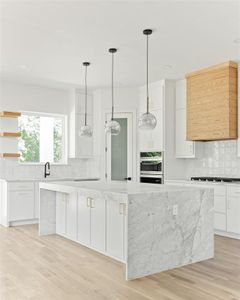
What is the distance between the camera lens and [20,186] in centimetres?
617

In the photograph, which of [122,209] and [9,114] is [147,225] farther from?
[9,114]

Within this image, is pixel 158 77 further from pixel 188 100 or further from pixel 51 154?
pixel 51 154

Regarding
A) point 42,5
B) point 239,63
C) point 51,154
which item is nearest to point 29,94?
point 51,154

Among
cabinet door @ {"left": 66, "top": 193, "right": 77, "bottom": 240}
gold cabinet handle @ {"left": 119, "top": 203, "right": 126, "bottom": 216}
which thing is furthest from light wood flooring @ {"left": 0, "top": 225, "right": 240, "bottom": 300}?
gold cabinet handle @ {"left": 119, "top": 203, "right": 126, "bottom": 216}

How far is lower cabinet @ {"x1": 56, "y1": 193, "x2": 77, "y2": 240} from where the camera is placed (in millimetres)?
4914

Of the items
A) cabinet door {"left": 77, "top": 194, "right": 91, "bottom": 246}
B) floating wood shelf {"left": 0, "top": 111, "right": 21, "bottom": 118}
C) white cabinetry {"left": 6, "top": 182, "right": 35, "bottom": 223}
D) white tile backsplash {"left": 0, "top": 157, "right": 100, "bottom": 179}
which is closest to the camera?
cabinet door {"left": 77, "top": 194, "right": 91, "bottom": 246}

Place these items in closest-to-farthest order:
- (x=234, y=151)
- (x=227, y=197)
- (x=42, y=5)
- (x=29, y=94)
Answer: (x=42, y=5), (x=227, y=197), (x=234, y=151), (x=29, y=94)

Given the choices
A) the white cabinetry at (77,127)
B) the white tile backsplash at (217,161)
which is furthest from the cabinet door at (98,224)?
the white cabinetry at (77,127)

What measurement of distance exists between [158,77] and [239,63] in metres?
1.57

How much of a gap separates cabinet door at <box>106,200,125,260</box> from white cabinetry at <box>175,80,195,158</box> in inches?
109

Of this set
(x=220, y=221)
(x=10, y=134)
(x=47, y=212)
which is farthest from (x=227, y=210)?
(x=10, y=134)

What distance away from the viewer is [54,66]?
18.4 ft

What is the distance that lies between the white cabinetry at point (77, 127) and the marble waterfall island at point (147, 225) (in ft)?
8.56

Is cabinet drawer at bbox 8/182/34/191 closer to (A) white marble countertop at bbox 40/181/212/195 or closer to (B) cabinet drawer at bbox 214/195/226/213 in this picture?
(A) white marble countertop at bbox 40/181/212/195
